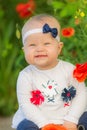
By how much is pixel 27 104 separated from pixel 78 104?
326mm

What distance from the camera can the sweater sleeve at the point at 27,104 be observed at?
3518 mm

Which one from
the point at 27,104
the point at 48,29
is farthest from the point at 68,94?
the point at 48,29

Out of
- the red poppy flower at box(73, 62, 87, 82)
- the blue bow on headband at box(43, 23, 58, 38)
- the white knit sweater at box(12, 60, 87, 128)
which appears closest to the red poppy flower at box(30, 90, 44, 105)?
the white knit sweater at box(12, 60, 87, 128)

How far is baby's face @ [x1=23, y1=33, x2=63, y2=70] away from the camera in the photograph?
137 inches

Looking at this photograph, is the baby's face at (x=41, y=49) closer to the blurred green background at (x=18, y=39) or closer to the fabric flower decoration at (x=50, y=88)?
the fabric flower decoration at (x=50, y=88)

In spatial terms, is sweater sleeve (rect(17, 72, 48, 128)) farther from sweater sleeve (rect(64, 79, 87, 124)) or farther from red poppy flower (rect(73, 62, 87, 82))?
red poppy flower (rect(73, 62, 87, 82))

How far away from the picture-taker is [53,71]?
359 cm

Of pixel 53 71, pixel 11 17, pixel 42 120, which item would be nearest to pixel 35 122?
pixel 42 120

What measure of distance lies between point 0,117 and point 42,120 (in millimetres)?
1991

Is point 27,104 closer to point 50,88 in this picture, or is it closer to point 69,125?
point 50,88

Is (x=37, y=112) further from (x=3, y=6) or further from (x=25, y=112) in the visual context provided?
(x=3, y=6)

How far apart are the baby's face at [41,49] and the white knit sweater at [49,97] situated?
0.10 meters

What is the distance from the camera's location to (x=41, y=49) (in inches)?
137

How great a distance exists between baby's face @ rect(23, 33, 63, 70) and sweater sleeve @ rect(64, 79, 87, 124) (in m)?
0.26
